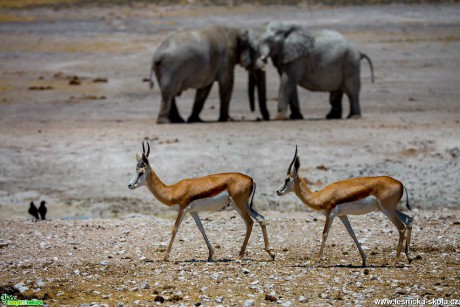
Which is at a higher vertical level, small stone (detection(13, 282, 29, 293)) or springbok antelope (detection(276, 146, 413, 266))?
springbok antelope (detection(276, 146, 413, 266))

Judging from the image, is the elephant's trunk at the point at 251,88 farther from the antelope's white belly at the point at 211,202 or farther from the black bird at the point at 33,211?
the antelope's white belly at the point at 211,202

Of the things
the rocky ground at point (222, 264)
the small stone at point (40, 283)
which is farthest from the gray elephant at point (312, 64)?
the small stone at point (40, 283)

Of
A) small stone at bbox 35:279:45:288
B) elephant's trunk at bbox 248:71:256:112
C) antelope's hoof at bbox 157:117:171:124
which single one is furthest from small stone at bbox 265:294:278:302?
elephant's trunk at bbox 248:71:256:112

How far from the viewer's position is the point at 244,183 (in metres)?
13.0

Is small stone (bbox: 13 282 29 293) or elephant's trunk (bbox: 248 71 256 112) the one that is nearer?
small stone (bbox: 13 282 29 293)

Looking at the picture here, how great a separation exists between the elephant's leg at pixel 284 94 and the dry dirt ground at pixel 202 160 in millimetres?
793

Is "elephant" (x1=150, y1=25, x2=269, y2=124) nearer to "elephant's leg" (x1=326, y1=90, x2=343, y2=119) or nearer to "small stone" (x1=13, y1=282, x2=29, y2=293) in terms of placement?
"elephant's leg" (x1=326, y1=90, x2=343, y2=119)

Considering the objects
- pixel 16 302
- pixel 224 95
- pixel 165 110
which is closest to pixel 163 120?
pixel 165 110

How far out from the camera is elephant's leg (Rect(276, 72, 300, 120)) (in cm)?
2775

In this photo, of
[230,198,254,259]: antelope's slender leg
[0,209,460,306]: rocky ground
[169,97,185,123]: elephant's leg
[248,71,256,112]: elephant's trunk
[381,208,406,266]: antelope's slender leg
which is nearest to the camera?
[0,209,460,306]: rocky ground

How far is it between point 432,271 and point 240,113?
17.4 metres

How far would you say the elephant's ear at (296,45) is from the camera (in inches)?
1104

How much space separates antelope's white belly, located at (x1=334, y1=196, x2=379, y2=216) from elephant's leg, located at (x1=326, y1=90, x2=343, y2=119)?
15487 millimetres

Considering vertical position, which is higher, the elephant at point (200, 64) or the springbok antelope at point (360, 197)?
the springbok antelope at point (360, 197)
